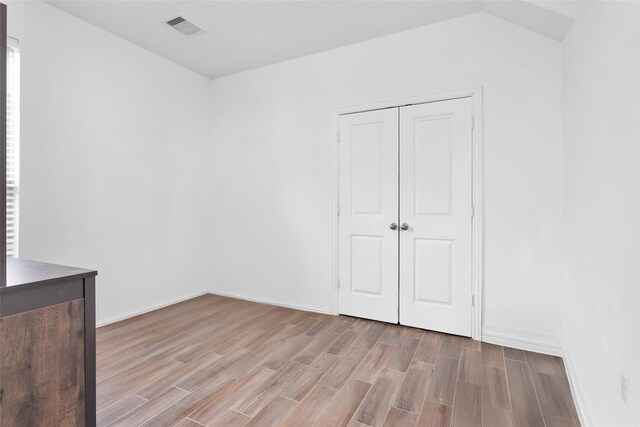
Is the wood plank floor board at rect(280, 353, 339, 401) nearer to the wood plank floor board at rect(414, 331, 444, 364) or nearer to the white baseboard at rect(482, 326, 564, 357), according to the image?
the wood plank floor board at rect(414, 331, 444, 364)

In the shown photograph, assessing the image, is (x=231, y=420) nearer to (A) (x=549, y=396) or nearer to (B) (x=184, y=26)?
(A) (x=549, y=396)

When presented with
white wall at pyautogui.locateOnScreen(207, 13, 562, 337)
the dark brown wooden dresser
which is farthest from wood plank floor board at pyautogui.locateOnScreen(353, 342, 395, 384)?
the dark brown wooden dresser

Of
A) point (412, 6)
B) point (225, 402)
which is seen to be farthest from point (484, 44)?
point (225, 402)

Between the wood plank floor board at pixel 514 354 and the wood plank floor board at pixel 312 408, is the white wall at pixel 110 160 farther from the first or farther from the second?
the wood plank floor board at pixel 514 354

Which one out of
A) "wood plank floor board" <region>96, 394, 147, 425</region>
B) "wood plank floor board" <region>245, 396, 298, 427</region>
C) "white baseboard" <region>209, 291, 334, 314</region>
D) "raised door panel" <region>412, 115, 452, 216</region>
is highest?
"raised door panel" <region>412, 115, 452, 216</region>

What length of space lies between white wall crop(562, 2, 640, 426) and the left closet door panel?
1437 mm

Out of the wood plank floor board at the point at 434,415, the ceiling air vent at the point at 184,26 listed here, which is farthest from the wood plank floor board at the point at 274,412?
the ceiling air vent at the point at 184,26

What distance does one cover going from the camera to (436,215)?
124 inches

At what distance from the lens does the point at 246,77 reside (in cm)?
426

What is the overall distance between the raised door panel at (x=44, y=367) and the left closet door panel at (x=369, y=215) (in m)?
2.53

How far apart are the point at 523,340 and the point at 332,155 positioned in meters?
2.45

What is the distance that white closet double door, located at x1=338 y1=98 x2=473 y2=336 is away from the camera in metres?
3.04

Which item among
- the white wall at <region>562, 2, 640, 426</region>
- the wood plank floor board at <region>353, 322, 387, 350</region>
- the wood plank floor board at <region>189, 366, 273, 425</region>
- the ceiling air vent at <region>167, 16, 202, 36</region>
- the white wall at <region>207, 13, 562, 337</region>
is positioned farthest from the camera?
the ceiling air vent at <region>167, 16, 202, 36</region>

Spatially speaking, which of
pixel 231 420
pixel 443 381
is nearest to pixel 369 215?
pixel 443 381
